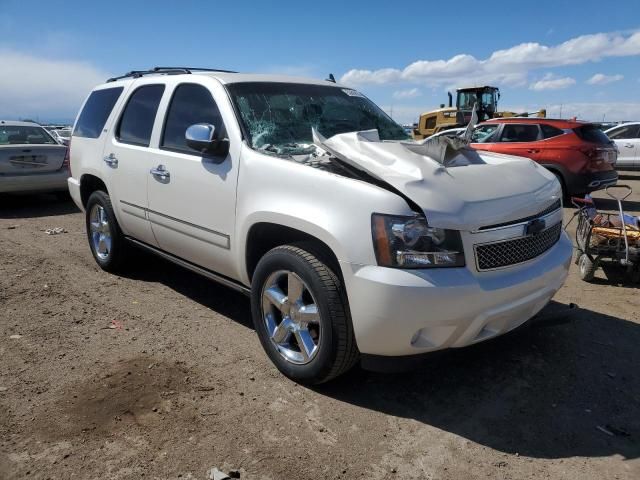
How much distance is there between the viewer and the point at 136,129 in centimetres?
461

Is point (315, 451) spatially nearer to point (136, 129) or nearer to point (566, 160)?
point (136, 129)

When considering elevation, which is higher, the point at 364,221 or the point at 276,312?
the point at 364,221

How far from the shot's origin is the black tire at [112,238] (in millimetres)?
4984

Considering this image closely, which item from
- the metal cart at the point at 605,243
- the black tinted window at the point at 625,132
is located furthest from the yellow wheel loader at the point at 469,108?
the metal cart at the point at 605,243

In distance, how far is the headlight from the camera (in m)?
2.61

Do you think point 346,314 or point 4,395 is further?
point 4,395

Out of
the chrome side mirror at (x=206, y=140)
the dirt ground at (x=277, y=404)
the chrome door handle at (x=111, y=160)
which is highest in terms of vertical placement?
the chrome side mirror at (x=206, y=140)

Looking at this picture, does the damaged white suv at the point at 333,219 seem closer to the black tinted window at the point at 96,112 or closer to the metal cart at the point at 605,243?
the black tinted window at the point at 96,112

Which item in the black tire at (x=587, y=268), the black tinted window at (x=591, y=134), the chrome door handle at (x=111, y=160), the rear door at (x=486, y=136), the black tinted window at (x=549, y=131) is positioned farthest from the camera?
the rear door at (x=486, y=136)

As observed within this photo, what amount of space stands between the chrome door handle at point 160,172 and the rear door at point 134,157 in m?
0.09

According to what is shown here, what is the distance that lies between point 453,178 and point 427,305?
2.53 feet

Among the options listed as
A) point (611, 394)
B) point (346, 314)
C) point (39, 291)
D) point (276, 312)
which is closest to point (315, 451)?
point (346, 314)

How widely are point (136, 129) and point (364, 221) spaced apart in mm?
2824

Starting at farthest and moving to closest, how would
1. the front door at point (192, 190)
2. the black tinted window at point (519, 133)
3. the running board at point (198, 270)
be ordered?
the black tinted window at point (519, 133)
the running board at point (198, 270)
the front door at point (192, 190)
